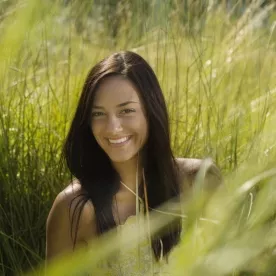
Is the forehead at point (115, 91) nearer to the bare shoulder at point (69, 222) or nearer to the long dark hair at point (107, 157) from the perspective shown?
the long dark hair at point (107, 157)

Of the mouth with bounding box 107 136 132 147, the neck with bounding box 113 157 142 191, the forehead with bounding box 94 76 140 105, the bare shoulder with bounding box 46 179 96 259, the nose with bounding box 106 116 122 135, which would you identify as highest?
the forehead with bounding box 94 76 140 105

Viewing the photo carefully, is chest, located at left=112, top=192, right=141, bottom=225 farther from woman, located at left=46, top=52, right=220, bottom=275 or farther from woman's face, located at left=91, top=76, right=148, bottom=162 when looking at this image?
woman's face, located at left=91, top=76, right=148, bottom=162

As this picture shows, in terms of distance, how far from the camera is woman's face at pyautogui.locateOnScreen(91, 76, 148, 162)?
1.72 metres

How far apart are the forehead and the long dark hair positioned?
0.05ft

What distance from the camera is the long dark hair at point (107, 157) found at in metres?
1.85

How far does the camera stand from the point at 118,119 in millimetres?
1742

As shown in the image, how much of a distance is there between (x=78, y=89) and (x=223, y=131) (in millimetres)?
594

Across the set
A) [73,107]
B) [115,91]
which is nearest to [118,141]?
[115,91]

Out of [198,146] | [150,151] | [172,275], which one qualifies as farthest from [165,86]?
[172,275]

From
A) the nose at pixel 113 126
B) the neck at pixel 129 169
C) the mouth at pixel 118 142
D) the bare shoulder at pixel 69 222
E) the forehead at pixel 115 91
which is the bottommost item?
the bare shoulder at pixel 69 222

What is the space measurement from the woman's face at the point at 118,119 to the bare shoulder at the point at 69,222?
0.20 m

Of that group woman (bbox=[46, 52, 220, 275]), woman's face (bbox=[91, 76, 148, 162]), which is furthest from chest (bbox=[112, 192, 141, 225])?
woman's face (bbox=[91, 76, 148, 162])

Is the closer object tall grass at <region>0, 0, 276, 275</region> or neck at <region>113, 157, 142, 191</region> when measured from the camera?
neck at <region>113, 157, 142, 191</region>

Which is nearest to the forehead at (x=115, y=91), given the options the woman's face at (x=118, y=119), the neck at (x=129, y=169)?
the woman's face at (x=118, y=119)
